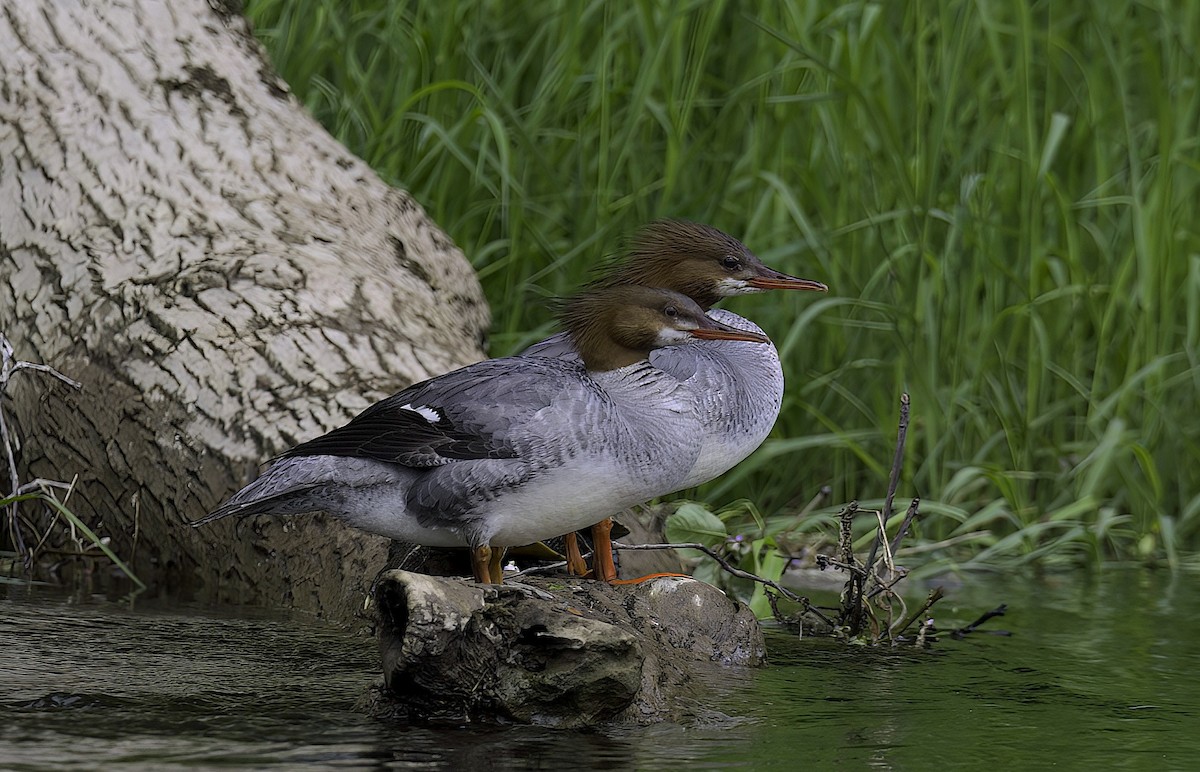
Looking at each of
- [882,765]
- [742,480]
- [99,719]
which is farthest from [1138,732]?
[742,480]

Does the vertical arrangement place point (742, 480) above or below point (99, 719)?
above

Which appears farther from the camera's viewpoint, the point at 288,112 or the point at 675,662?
the point at 288,112

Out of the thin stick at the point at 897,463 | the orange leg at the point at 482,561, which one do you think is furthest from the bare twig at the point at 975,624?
the orange leg at the point at 482,561

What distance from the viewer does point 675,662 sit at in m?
3.62

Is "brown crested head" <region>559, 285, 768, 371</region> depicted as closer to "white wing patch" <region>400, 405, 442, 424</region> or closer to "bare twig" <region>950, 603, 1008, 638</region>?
"white wing patch" <region>400, 405, 442, 424</region>

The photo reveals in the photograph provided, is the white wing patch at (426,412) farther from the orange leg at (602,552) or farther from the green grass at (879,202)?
the green grass at (879,202)

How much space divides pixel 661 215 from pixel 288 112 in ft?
4.40

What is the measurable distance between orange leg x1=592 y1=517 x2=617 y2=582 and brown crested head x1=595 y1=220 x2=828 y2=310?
2.43 feet

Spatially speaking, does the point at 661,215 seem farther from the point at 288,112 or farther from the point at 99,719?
the point at 99,719

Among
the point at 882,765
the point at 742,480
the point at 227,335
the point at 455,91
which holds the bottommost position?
the point at 882,765

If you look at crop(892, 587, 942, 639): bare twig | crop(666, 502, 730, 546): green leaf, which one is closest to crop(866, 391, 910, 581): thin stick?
crop(892, 587, 942, 639): bare twig

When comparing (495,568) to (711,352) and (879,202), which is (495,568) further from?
(879,202)

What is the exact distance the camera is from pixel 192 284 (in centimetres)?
489

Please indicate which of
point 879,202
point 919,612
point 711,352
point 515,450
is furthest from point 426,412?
point 879,202
